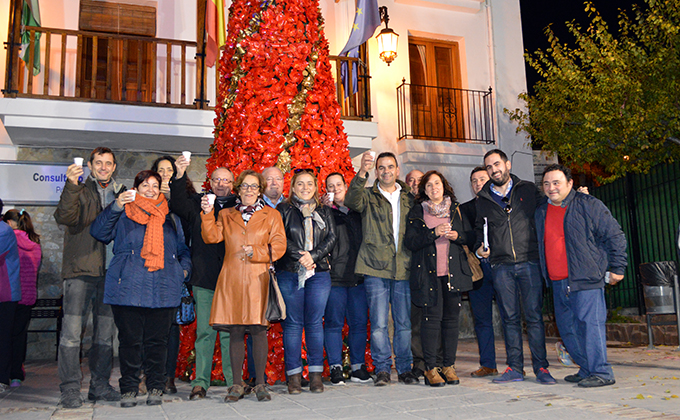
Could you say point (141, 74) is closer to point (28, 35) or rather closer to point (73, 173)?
point (28, 35)

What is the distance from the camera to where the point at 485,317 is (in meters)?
5.12

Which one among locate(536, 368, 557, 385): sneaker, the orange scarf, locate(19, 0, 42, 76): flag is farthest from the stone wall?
locate(536, 368, 557, 385): sneaker

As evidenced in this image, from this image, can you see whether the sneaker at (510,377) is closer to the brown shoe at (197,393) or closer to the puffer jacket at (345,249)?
the puffer jacket at (345,249)

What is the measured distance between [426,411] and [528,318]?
1.68 m

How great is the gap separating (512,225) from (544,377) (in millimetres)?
1281

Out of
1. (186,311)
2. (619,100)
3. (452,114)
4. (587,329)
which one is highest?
(452,114)

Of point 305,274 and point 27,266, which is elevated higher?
point 27,266

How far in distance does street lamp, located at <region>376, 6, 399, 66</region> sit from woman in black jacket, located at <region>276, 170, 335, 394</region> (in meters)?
6.28

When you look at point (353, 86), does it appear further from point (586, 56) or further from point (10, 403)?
point (10, 403)

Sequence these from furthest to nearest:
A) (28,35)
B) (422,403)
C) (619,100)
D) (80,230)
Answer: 1. (619,100)
2. (28,35)
3. (80,230)
4. (422,403)

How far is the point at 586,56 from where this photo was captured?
35.2 ft

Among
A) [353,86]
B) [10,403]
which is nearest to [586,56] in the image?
[353,86]

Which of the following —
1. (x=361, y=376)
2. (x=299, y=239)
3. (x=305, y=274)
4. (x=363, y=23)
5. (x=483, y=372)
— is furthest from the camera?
(x=363, y=23)

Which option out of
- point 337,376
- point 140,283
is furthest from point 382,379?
point 140,283
